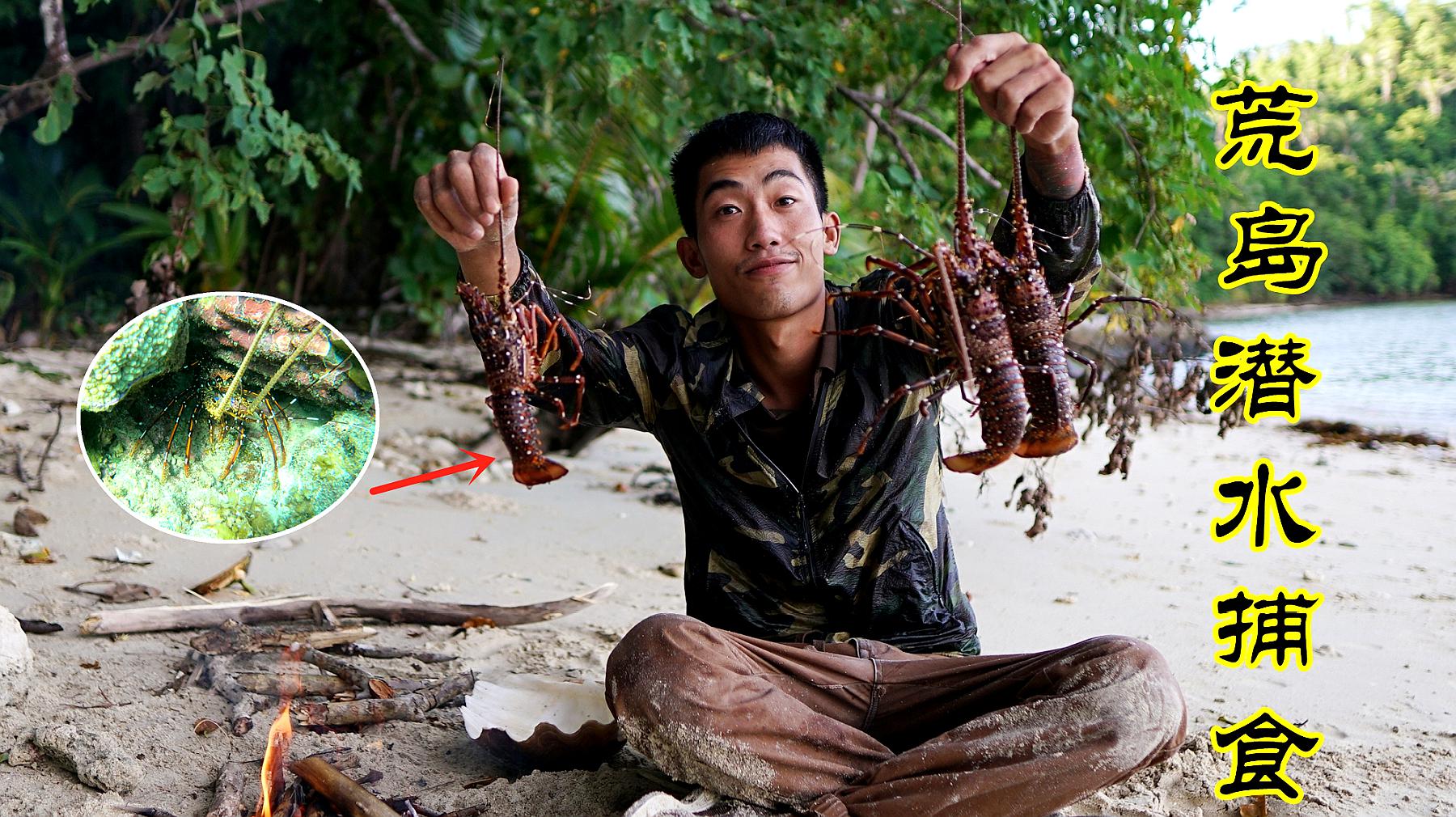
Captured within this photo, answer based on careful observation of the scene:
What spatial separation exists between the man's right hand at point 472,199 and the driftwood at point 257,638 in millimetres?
1965

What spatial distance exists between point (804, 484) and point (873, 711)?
25.2 inches

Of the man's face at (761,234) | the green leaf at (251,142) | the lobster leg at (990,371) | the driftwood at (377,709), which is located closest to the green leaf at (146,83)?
the green leaf at (251,142)

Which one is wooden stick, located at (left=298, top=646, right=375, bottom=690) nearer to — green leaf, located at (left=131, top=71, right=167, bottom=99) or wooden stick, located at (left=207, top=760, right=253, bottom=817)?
wooden stick, located at (left=207, top=760, right=253, bottom=817)

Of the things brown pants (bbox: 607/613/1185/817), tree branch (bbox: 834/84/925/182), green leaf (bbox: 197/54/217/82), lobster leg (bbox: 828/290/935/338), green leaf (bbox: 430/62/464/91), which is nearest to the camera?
lobster leg (bbox: 828/290/935/338)

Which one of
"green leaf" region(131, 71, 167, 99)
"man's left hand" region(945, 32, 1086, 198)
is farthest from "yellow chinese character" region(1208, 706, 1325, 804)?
"green leaf" region(131, 71, 167, 99)

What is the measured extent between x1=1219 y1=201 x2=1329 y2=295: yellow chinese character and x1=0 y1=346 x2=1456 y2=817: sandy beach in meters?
0.74

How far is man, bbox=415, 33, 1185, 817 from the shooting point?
9.37 feet

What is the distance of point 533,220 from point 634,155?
1.60 m

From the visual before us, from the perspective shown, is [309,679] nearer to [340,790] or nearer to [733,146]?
[340,790]

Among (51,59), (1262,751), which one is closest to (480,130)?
(51,59)

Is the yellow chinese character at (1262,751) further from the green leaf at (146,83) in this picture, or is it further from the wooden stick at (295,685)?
the green leaf at (146,83)

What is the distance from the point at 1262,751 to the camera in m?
3.48

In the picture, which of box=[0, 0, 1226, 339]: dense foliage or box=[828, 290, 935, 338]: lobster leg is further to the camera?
box=[0, 0, 1226, 339]: dense foliage

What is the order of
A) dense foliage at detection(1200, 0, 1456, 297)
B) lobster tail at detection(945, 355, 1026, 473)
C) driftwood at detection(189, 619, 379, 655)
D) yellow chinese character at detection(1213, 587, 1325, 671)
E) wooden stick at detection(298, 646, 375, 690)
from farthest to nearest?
1. dense foliage at detection(1200, 0, 1456, 297)
2. yellow chinese character at detection(1213, 587, 1325, 671)
3. driftwood at detection(189, 619, 379, 655)
4. wooden stick at detection(298, 646, 375, 690)
5. lobster tail at detection(945, 355, 1026, 473)
